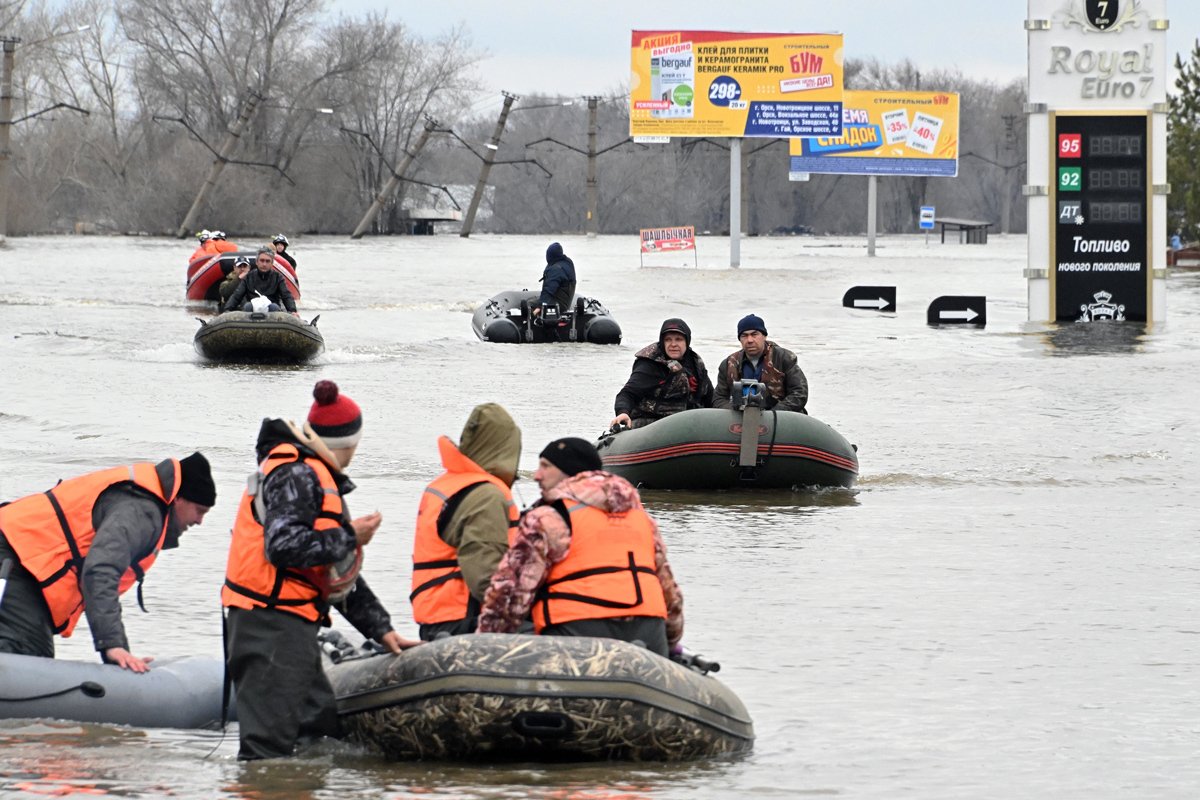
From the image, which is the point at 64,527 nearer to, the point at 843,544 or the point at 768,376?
the point at 843,544

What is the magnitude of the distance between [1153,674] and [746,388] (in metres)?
5.54

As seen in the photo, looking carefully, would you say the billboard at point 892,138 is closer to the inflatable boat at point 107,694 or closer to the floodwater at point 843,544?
the floodwater at point 843,544

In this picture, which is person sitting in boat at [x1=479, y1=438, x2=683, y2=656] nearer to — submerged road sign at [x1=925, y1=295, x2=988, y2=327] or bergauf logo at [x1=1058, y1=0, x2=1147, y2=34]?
bergauf logo at [x1=1058, y1=0, x2=1147, y2=34]

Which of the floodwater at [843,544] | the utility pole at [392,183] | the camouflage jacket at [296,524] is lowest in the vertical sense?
the floodwater at [843,544]

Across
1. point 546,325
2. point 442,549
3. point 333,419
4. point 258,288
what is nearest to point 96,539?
point 333,419

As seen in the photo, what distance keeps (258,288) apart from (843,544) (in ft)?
45.1

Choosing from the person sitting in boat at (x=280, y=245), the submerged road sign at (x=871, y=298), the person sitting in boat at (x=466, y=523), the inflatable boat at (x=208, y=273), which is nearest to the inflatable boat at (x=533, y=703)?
the person sitting in boat at (x=466, y=523)

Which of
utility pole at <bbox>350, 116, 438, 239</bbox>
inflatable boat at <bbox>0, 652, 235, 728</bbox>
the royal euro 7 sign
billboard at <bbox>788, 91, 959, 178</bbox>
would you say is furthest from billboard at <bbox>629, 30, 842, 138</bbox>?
inflatable boat at <bbox>0, 652, 235, 728</bbox>

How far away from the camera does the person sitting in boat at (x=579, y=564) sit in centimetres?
661

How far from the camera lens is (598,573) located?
6680 millimetres

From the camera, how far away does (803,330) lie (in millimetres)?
33625

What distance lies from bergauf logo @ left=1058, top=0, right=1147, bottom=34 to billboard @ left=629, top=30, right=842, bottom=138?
62.4 feet

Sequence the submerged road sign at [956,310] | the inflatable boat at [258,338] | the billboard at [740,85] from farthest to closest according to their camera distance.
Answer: the billboard at [740,85] → the submerged road sign at [956,310] → the inflatable boat at [258,338]

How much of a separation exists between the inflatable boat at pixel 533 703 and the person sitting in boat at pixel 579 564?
173 mm
